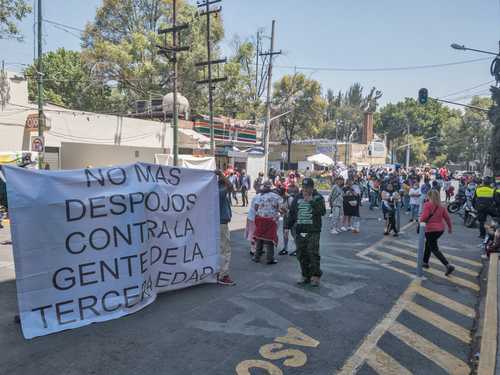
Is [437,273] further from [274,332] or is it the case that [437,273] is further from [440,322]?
[274,332]

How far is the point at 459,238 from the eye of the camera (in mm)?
12500

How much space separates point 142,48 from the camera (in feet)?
123

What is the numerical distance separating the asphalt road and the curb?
217 millimetres

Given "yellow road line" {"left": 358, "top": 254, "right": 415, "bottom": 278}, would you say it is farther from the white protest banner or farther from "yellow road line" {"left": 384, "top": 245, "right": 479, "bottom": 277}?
the white protest banner

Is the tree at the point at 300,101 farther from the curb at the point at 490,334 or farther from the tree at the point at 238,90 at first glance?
the curb at the point at 490,334

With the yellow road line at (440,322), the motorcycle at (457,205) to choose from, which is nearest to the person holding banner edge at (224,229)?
the yellow road line at (440,322)

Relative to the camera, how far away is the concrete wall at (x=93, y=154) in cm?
2700

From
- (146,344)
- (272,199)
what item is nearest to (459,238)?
(272,199)

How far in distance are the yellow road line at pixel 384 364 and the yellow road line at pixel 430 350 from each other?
1.48ft

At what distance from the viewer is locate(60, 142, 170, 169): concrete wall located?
1063 inches

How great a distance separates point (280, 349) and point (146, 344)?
1.50 meters

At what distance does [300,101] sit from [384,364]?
169 ft

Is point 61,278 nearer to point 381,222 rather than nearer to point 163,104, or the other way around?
point 381,222

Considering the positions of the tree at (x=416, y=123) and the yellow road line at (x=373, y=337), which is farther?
the tree at (x=416, y=123)
